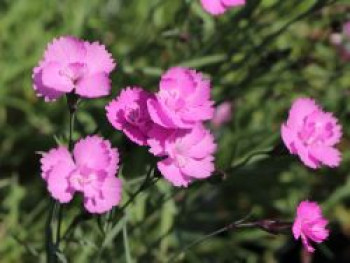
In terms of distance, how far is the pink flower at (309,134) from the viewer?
4.36ft

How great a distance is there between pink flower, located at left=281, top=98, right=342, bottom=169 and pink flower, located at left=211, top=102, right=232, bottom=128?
1.07m

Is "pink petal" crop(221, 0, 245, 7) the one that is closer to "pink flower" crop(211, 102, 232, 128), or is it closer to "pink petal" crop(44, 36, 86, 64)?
"pink petal" crop(44, 36, 86, 64)

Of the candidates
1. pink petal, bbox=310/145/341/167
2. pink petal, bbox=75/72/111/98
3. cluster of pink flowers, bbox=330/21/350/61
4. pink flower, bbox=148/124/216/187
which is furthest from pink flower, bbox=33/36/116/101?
cluster of pink flowers, bbox=330/21/350/61

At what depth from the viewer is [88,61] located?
125cm

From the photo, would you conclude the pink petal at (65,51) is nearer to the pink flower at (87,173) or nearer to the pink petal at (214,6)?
the pink flower at (87,173)

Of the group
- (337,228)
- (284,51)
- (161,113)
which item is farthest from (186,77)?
(337,228)

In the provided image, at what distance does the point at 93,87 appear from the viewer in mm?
1200

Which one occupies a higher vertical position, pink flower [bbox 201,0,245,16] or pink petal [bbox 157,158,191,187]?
pink flower [bbox 201,0,245,16]

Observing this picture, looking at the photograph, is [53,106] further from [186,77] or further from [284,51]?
[186,77]

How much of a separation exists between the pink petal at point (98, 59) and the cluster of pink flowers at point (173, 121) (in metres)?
0.05

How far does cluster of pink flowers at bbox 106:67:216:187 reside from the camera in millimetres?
1182

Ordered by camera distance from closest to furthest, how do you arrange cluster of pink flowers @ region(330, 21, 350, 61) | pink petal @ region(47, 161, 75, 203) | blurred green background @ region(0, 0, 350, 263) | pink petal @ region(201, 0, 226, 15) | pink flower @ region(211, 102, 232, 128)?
pink petal @ region(47, 161, 75, 203) → pink petal @ region(201, 0, 226, 15) → blurred green background @ region(0, 0, 350, 263) → cluster of pink flowers @ region(330, 21, 350, 61) → pink flower @ region(211, 102, 232, 128)

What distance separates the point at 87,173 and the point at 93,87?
5.7 inches

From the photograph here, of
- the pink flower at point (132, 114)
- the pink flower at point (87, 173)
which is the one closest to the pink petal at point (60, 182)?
the pink flower at point (87, 173)
